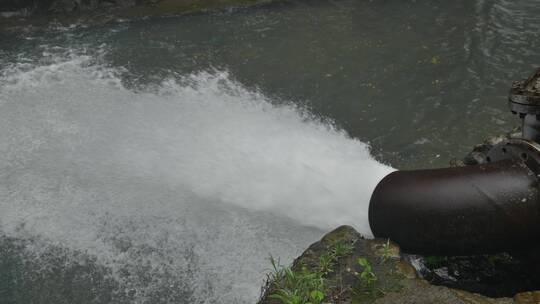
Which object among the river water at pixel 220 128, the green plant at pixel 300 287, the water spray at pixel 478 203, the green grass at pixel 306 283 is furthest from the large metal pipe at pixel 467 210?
the river water at pixel 220 128

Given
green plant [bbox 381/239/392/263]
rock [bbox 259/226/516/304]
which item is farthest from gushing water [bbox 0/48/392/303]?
green plant [bbox 381/239/392/263]

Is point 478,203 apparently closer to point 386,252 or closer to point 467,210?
point 467,210

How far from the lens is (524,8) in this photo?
1128 cm

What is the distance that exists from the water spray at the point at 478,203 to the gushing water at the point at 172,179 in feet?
4.20

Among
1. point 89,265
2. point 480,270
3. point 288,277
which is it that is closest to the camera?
point 288,277

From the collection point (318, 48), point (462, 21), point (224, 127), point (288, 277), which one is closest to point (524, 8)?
point (462, 21)

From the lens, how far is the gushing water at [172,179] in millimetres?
5184

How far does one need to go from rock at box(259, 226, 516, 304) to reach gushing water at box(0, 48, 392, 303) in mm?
930

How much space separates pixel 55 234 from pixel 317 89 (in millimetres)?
4887

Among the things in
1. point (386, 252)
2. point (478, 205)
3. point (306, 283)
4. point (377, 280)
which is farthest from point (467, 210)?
point (306, 283)

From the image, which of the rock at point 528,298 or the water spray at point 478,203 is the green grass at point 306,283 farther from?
the rock at point 528,298

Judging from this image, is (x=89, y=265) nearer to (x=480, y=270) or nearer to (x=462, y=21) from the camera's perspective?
(x=480, y=270)

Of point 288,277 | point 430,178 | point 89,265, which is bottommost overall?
point 89,265

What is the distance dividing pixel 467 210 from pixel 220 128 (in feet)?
14.7
